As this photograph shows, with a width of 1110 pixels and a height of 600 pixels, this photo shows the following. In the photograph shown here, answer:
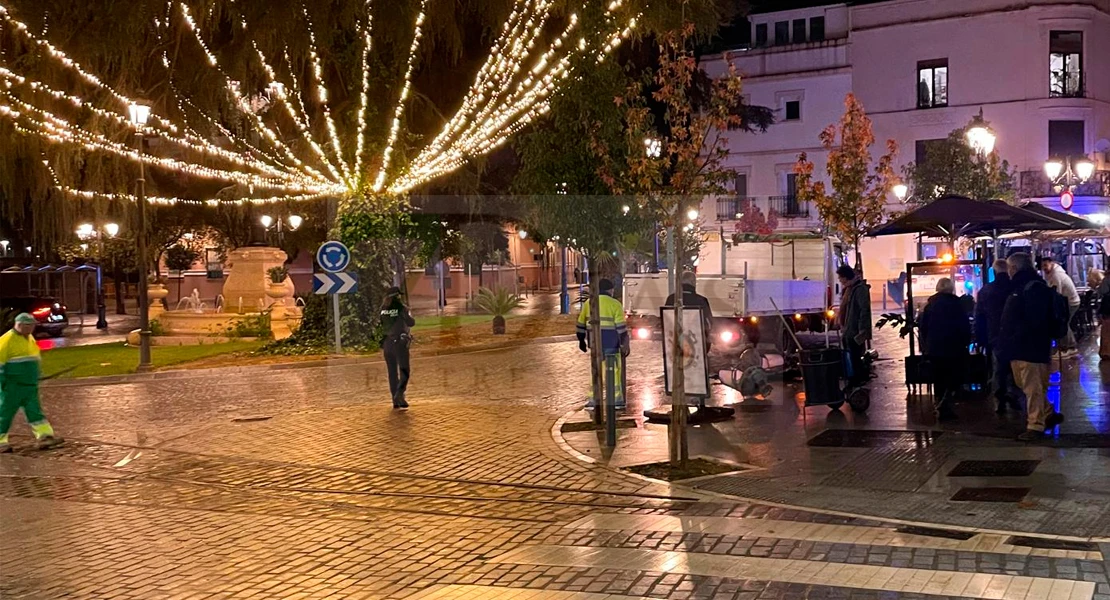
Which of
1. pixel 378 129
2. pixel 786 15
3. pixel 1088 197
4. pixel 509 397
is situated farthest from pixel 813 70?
pixel 509 397

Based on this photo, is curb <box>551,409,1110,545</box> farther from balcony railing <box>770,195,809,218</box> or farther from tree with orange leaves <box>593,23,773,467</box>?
balcony railing <box>770,195,809,218</box>

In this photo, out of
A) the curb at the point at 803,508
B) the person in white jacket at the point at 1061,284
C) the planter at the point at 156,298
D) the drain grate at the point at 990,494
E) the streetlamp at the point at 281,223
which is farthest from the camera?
the planter at the point at 156,298

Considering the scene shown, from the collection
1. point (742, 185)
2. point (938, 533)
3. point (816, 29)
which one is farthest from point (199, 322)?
point (816, 29)

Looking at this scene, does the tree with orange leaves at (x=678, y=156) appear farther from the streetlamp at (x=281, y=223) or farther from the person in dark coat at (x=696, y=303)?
the streetlamp at (x=281, y=223)

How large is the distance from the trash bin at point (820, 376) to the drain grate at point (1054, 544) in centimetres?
565

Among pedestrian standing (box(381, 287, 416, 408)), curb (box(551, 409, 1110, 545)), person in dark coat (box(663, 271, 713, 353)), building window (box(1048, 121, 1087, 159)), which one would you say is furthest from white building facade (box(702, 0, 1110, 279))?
curb (box(551, 409, 1110, 545))

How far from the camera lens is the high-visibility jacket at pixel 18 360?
41.3 feet

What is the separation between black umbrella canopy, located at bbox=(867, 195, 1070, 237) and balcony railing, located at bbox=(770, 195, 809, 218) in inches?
1283

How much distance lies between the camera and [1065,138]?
42281 mm

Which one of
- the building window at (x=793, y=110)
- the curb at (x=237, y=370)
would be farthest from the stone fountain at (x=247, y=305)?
the building window at (x=793, y=110)

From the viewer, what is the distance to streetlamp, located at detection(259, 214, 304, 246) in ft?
106

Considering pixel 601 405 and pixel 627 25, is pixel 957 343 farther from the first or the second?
pixel 627 25

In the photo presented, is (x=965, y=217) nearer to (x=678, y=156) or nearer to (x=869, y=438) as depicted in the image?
(x=869, y=438)

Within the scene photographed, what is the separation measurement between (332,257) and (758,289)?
25.9 feet
